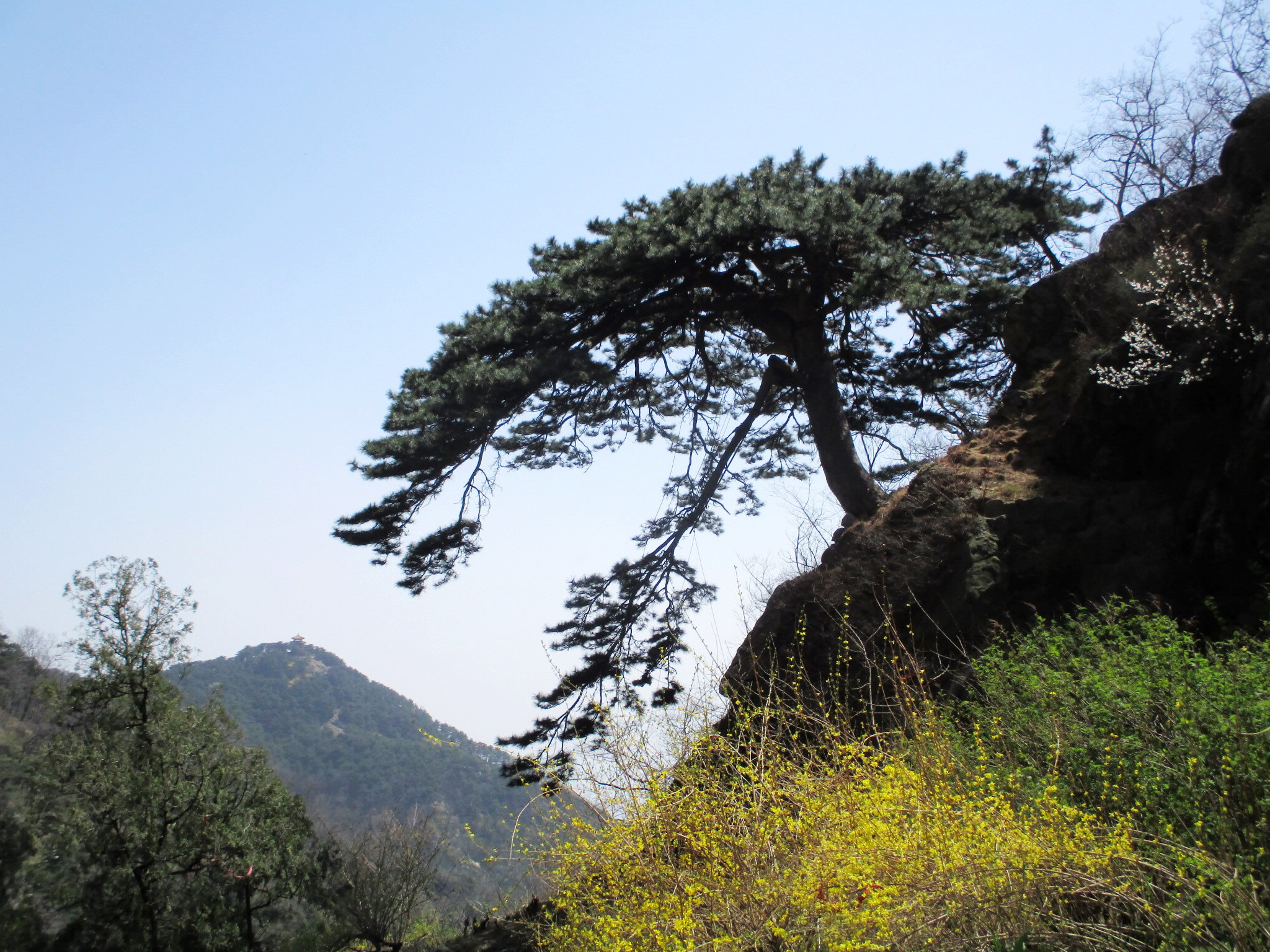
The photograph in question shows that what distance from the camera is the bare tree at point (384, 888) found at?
21250 millimetres

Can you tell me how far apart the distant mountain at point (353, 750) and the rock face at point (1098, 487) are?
129ft

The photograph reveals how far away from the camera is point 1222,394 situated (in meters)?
7.76

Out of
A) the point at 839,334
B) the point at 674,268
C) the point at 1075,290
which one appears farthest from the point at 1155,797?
the point at 839,334

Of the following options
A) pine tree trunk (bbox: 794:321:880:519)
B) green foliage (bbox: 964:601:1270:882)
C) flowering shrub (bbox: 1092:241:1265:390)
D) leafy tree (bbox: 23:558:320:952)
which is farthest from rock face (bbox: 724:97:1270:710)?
leafy tree (bbox: 23:558:320:952)

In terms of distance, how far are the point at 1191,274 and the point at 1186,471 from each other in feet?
6.49

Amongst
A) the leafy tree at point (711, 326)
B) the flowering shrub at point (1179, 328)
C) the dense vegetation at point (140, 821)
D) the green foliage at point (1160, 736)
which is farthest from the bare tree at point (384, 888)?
the flowering shrub at point (1179, 328)

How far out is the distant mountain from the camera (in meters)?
61.8

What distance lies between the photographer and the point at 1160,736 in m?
3.93

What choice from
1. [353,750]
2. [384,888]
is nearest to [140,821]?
[384,888]

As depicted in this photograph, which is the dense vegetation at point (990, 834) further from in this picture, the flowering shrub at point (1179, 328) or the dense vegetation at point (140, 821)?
the dense vegetation at point (140, 821)

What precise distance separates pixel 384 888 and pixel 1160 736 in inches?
884

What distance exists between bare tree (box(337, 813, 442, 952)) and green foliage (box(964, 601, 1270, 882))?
19849mm

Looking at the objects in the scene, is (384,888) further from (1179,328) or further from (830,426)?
(1179,328)

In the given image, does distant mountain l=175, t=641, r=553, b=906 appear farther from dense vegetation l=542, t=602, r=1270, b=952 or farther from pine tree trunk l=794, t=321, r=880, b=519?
dense vegetation l=542, t=602, r=1270, b=952
